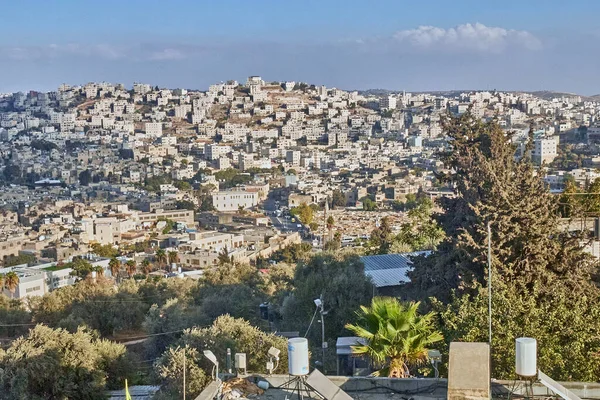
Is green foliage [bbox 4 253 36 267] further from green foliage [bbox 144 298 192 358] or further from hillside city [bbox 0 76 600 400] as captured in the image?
green foliage [bbox 144 298 192 358]

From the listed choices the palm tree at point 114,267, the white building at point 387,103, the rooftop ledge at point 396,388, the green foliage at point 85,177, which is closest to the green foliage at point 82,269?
the palm tree at point 114,267

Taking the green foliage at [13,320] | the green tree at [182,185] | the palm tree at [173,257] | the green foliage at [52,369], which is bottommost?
the palm tree at [173,257]

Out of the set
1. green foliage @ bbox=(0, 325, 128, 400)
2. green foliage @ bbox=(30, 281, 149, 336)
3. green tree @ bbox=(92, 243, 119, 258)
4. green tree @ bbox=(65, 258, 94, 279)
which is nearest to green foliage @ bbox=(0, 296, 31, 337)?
green foliage @ bbox=(30, 281, 149, 336)

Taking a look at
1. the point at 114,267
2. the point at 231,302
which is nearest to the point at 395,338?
the point at 231,302

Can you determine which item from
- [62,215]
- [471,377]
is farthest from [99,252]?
[471,377]

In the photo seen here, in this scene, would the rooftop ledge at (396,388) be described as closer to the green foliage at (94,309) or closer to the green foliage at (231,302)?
the green foliage at (231,302)

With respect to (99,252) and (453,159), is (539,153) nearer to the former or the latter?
(99,252)

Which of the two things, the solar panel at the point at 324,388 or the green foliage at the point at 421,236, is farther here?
the green foliage at the point at 421,236
